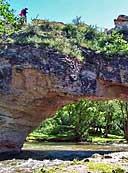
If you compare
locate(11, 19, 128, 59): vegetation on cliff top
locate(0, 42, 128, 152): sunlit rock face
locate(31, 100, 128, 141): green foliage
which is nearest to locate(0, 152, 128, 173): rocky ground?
locate(0, 42, 128, 152): sunlit rock face

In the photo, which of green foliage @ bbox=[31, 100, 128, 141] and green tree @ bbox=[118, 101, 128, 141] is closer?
green foliage @ bbox=[31, 100, 128, 141]

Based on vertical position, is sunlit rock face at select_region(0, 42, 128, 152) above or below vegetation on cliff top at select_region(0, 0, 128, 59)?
below

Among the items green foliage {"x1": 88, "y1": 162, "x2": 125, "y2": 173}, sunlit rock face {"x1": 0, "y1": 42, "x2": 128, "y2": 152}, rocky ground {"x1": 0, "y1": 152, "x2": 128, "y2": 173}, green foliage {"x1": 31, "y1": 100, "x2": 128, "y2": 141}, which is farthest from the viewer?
green foliage {"x1": 31, "y1": 100, "x2": 128, "y2": 141}

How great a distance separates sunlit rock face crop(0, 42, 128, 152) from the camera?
2800 cm

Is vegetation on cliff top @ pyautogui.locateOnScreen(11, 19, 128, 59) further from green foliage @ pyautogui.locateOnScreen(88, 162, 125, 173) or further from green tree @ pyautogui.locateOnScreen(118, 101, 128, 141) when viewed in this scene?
green tree @ pyautogui.locateOnScreen(118, 101, 128, 141)

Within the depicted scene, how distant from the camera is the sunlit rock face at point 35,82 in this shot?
91.9 ft

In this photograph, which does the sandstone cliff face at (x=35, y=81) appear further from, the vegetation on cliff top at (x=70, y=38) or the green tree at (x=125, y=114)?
the green tree at (x=125, y=114)

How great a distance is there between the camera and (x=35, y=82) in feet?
92.0

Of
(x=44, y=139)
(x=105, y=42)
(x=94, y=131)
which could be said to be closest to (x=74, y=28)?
(x=105, y=42)

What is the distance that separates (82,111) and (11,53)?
3006cm

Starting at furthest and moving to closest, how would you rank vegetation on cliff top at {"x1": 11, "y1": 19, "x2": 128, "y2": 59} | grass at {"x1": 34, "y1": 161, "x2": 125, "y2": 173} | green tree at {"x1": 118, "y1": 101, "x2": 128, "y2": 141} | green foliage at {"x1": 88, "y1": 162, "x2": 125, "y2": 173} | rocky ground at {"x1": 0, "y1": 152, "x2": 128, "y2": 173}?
green tree at {"x1": 118, "y1": 101, "x2": 128, "y2": 141} → vegetation on cliff top at {"x1": 11, "y1": 19, "x2": 128, "y2": 59} → rocky ground at {"x1": 0, "y1": 152, "x2": 128, "y2": 173} → grass at {"x1": 34, "y1": 161, "x2": 125, "y2": 173} → green foliage at {"x1": 88, "y1": 162, "x2": 125, "y2": 173}

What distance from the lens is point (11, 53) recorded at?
28.4 meters

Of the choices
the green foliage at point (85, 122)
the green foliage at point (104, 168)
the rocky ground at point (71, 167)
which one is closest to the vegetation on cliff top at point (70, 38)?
the rocky ground at point (71, 167)

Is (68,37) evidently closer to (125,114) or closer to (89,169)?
(89,169)
